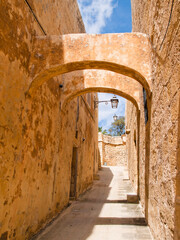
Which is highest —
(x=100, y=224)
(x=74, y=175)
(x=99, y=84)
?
(x=99, y=84)

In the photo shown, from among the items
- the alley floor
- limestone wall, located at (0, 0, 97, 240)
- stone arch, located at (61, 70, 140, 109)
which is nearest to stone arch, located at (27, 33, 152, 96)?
limestone wall, located at (0, 0, 97, 240)

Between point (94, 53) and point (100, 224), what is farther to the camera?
point (100, 224)

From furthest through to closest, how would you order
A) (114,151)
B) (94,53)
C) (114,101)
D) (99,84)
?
(114,151), (114,101), (99,84), (94,53)

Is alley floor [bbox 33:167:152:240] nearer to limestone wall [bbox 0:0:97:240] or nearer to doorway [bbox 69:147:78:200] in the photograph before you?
limestone wall [bbox 0:0:97:240]


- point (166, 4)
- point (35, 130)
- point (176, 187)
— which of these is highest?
point (166, 4)

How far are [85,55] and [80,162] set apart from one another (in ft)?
16.8

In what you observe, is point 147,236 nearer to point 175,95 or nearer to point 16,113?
point 175,95

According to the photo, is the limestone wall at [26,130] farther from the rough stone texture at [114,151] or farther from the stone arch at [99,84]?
the rough stone texture at [114,151]

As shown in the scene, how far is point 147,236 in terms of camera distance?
352cm

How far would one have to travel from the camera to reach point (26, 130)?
144 inches

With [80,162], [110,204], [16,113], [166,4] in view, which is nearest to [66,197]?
[110,204]

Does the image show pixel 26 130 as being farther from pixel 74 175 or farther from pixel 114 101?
pixel 114 101

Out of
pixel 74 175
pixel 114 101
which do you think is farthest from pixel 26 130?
pixel 114 101

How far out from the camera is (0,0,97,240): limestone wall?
306 centimetres
